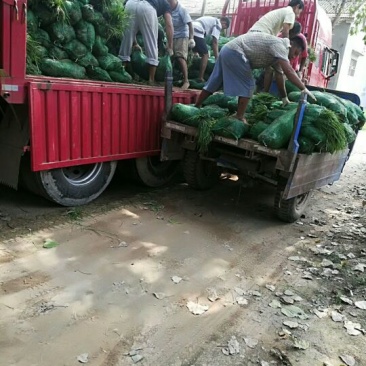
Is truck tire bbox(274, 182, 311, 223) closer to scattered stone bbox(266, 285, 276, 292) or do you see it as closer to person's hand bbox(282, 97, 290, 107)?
person's hand bbox(282, 97, 290, 107)

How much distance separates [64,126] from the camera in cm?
423

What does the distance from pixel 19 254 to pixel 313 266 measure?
288cm

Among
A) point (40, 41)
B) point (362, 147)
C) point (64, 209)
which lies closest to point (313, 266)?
point (64, 209)

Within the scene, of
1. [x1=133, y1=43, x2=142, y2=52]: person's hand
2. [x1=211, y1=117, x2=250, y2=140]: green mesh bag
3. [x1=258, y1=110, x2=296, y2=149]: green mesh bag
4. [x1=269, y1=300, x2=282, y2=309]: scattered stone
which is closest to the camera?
[x1=269, y1=300, x2=282, y2=309]: scattered stone

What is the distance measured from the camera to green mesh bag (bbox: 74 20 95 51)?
4.84m

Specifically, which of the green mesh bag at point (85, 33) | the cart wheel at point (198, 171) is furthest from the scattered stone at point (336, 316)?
the green mesh bag at point (85, 33)

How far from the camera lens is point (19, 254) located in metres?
3.56

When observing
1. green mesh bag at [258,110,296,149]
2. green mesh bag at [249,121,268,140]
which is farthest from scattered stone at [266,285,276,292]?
green mesh bag at [249,121,268,140]

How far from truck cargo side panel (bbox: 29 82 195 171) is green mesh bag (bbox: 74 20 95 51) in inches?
30.3

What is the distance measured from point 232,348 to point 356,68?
2566 cm

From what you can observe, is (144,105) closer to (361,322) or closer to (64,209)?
Result: (64,209)

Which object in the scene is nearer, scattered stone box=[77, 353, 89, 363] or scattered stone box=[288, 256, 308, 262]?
scattered stone box=[77, 353, 89, 363]

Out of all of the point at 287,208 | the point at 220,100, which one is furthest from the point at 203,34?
the point at 287,208

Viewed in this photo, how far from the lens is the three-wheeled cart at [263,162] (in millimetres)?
4344
